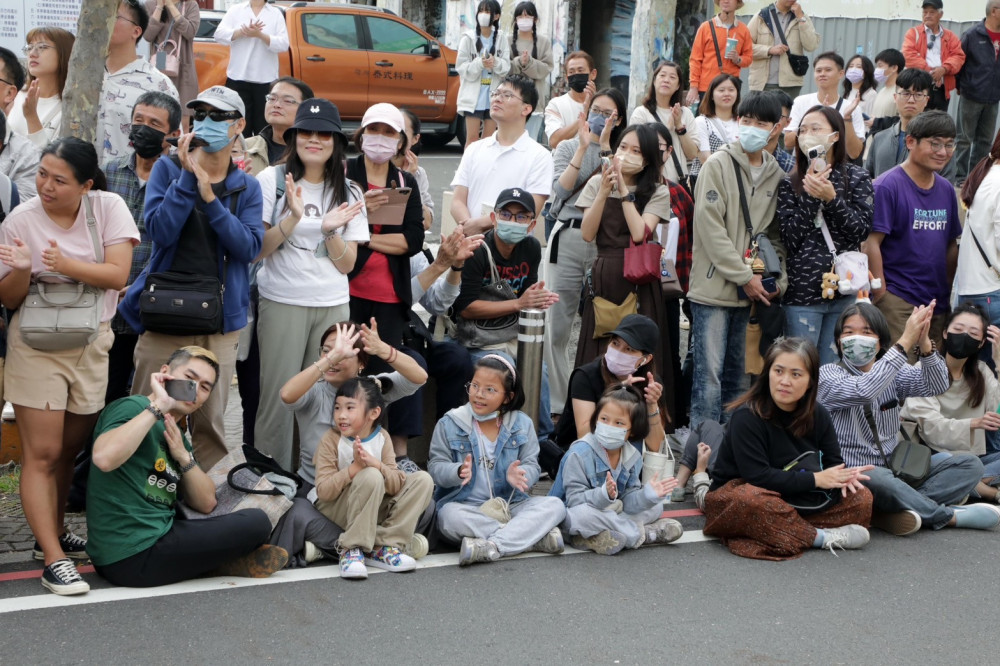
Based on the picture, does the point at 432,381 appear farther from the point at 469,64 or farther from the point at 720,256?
the point at 469,64

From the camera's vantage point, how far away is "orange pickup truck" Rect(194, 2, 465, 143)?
14984 millimetres

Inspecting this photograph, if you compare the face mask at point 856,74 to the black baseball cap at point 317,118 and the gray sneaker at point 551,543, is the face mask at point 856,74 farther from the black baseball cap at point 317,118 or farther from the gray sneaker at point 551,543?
the gray sneaker at point 551,543

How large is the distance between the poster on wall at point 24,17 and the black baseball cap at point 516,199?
390cm

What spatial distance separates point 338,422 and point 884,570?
267 centimetres

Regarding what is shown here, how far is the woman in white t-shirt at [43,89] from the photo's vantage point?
7.10 metres

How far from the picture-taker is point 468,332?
7.00 m

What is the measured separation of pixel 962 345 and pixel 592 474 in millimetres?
2389

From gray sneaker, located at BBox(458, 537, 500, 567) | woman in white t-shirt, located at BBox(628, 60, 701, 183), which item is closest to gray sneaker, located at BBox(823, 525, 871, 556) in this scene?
gray sneaker, located at BBox(458, 537, 500, 567)

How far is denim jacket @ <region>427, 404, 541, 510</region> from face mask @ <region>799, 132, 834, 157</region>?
8.38 feet

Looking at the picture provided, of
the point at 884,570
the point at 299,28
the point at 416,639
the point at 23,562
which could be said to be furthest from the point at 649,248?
the point at 299,28

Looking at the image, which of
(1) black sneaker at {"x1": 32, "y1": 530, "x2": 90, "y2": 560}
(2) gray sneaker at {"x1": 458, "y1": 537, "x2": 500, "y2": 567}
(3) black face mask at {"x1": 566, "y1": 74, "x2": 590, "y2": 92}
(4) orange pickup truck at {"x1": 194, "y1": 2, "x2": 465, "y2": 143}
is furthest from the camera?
(4) orange pickup truck at {"x1": 194, "y1": 2, "x2": 465, "y2": 143}

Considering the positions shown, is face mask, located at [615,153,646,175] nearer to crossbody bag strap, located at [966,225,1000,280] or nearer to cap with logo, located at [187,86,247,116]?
crossbody bag strap, located at [966,225,1000,280]

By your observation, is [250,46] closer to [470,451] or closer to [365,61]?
[365,61]

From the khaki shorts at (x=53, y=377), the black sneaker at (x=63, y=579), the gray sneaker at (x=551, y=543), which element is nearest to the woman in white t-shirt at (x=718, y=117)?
the gray sneaker at (x=551, y=543)
